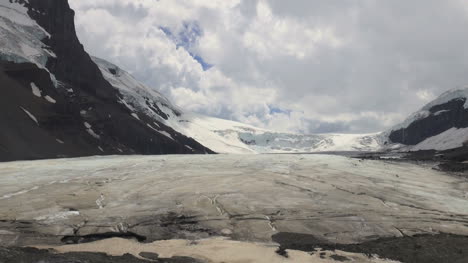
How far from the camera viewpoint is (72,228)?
21.3 meters

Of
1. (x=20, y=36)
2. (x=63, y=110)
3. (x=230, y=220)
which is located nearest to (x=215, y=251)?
(x=230, y=220)

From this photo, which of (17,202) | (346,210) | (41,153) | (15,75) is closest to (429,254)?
(346,210)

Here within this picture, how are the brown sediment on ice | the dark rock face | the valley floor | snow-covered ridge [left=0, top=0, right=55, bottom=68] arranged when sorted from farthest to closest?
snow-covered ridge [left=0, top=0, right=55, bottom=68], the dark rock face, the valley floor, the brown sediment on ice

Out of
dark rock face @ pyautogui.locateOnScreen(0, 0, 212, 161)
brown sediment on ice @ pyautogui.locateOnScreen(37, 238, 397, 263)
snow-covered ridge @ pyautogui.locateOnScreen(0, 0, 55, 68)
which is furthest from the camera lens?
snow-covered ridge @ pyautogui.locateOnScreen(0, 0, 55, 68)

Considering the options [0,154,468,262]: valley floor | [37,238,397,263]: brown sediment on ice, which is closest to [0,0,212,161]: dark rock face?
[0,154,468,262]: valley floor

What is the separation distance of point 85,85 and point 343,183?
156m

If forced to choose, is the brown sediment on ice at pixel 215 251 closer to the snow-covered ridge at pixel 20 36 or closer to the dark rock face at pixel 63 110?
the dark rock face at pixel 63 110

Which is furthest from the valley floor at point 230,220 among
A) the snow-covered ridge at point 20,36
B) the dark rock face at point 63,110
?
the snow-covered ridge at point 20,36

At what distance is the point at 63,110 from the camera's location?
13162cm

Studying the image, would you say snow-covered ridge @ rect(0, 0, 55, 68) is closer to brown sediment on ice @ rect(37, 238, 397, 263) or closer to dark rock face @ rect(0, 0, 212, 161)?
dark rock face @ rect(0, 0, 212, 161)

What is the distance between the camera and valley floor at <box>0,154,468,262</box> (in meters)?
18.5

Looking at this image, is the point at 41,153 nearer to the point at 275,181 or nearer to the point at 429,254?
the point at 275,181

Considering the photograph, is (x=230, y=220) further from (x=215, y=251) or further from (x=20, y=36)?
(x=20, y=36)

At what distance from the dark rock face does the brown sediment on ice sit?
256 ft
